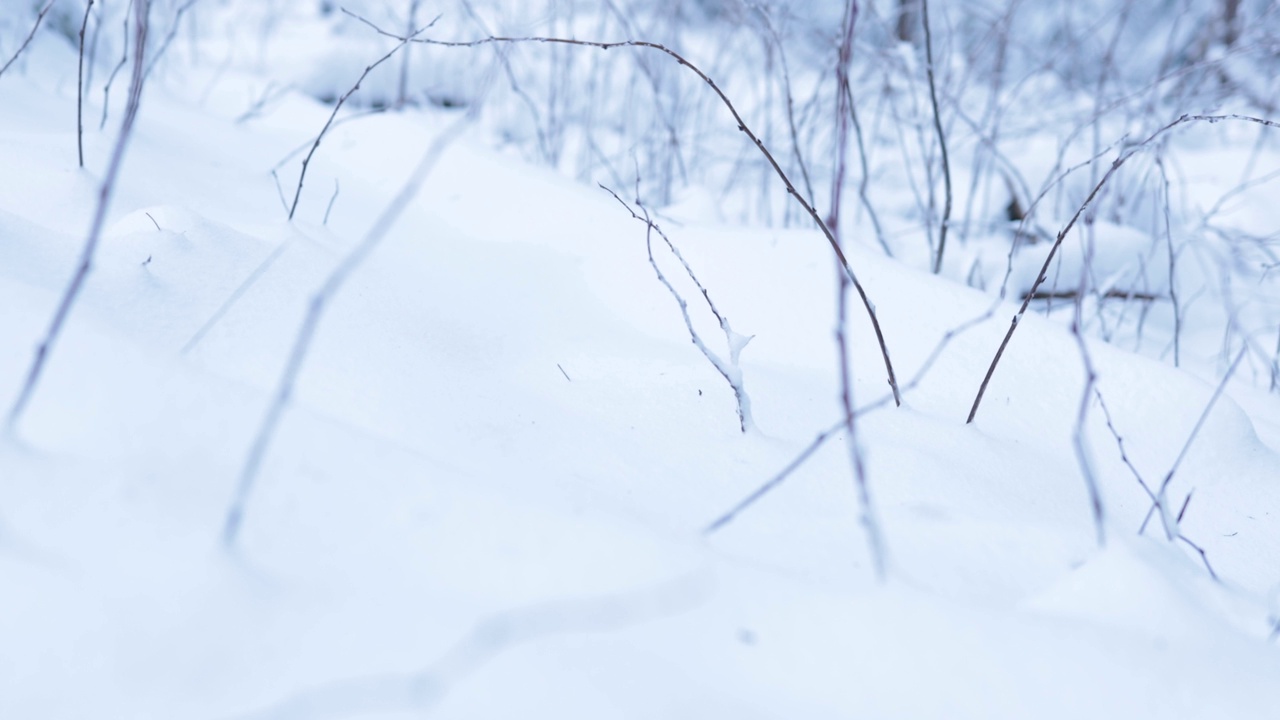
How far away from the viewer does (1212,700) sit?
46 centimetres

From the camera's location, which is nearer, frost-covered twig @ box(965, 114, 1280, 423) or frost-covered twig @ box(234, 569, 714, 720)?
frost-covered twig @ box(234, 569, 714, 720)

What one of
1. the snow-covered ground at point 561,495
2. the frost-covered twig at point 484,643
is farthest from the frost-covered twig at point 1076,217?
the frost-covered twig at point 484,643

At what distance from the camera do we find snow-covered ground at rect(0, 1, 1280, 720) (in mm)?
432

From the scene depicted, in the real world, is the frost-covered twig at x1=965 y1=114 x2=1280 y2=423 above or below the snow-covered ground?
above

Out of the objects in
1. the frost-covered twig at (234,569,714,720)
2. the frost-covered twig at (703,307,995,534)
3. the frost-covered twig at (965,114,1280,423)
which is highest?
the frost-covered twig at (965,114,1280,423)

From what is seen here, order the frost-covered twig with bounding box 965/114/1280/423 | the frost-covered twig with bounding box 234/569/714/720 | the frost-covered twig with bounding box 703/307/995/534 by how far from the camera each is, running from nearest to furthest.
Result: the frost-covered twig with bounding box 234/569/714/720 → the frost-covered twig with bounding box 703/307/995/534 → the frost-covered twig with bounding box 965/114/1280/423

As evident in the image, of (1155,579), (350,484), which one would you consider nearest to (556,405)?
(350,484)

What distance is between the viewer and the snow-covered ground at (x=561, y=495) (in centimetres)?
43

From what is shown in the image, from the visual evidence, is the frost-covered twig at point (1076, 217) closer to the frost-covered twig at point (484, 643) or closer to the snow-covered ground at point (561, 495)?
the snow-covered ground at point (561, 495)

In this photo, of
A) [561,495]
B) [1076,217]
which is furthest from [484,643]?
[1076,217]

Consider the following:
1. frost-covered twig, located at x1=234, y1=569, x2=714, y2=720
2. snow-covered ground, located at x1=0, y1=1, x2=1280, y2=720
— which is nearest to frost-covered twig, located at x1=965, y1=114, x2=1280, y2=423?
snow-covered ground, located at x1=0, y1=1, x2=1280, y2=720

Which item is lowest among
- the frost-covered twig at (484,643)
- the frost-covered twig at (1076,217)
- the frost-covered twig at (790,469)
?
the frost-covered twig at (484,643)

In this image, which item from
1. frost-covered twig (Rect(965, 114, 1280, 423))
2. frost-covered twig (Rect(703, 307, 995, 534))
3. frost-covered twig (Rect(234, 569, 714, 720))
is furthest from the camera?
frost-covered twig (Rect(965, 114, 1280, 423))

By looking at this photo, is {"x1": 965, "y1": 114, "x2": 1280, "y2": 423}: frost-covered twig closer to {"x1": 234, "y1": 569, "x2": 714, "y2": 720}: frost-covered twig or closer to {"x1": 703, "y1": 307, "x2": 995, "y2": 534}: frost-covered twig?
{"x1": 703, "y1": 307, "x2": 995, "y2": 534}: frost-covered twig
